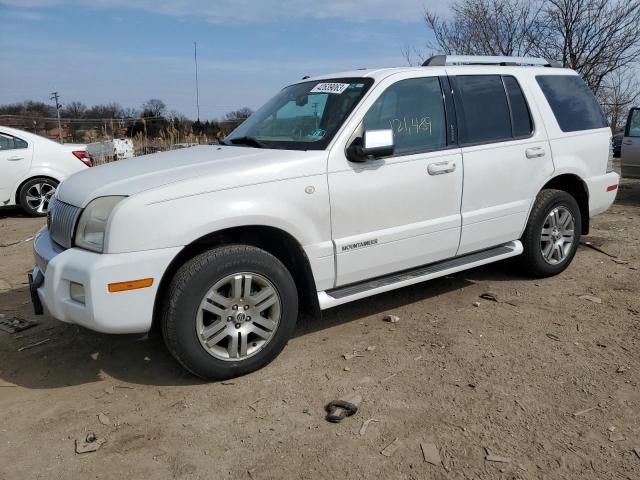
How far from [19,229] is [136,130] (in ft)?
31.5

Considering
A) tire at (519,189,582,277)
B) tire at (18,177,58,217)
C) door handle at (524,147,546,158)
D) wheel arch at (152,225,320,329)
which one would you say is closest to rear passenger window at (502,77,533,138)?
door handle at (524,147,546,158)

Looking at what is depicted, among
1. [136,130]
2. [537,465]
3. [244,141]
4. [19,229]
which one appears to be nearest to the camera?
[537,465]

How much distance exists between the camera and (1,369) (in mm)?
3670

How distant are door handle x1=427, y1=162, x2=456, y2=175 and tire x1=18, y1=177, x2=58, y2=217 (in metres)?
7.19

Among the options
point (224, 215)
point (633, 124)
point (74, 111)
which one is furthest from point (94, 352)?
point (74, 111)

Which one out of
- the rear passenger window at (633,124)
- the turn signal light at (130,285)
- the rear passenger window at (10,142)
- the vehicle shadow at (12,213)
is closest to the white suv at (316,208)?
the turn signal light at (130,285)

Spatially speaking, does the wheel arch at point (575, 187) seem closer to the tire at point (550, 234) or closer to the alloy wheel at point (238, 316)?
the tire at point (550, 234)

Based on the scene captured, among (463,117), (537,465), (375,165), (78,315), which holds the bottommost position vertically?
(537,465)

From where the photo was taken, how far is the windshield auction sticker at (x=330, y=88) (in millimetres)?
4031

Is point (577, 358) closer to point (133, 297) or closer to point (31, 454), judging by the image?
point (133, 297)

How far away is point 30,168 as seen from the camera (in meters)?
9.05

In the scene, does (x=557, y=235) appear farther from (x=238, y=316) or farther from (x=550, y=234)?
(x=238, y=316)

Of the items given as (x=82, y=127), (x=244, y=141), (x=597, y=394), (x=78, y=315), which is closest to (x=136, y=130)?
(x=82, y=127)

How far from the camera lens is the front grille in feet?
10.7
